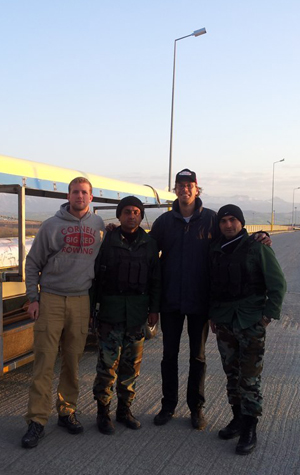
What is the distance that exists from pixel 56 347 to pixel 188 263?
1.31 m

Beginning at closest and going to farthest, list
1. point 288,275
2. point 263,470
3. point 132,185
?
point 263,470
point 132,185
point 288,275

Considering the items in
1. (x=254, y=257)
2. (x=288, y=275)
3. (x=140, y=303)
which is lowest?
(x=288, y=275)

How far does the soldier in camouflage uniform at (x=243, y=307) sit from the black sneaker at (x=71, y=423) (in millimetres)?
1163

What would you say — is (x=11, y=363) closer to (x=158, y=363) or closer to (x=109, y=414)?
(x=109, y=414)

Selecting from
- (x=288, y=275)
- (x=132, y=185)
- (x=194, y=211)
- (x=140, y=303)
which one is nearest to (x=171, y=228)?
(x=194, y=211)

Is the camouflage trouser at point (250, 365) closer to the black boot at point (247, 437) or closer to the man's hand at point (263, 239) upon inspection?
the black boot at point (247, 437)

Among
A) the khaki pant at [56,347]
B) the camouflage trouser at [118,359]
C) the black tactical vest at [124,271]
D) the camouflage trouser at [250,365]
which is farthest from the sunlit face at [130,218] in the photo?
the camouflage trouser at [250,365]

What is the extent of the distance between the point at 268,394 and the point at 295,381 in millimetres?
539

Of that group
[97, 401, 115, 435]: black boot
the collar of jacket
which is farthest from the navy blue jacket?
[97, 401, 115, 435]: black boot

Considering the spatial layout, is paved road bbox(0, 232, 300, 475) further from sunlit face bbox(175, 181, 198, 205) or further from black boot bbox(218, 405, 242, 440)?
sunlit face bbox(175, 181, 198, 205)

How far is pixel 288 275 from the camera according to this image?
47.6 ft

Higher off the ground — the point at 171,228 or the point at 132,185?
the point at 132,185

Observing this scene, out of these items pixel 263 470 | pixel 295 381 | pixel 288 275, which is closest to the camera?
pixel 263 470

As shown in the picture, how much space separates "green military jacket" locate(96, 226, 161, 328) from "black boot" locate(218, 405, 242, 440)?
108 cm
